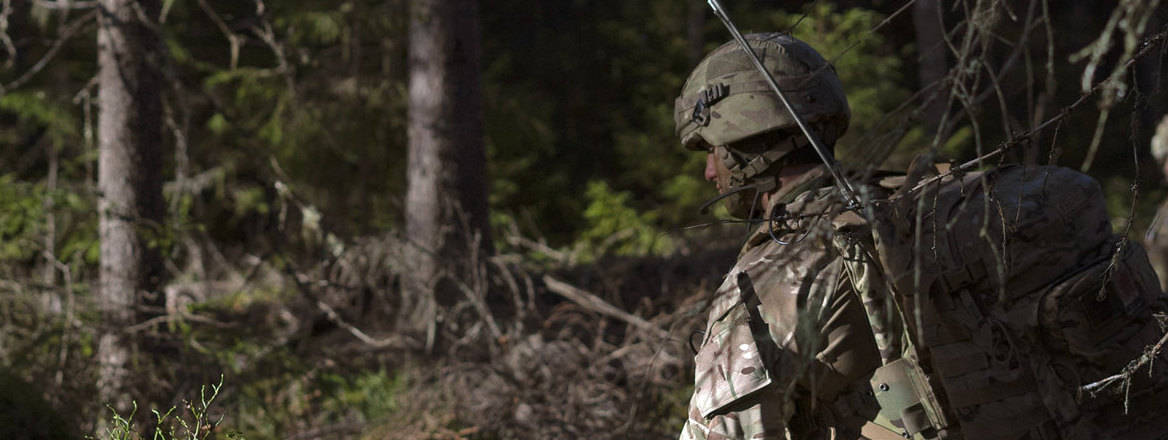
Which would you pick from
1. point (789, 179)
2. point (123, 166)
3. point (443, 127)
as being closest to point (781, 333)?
point (789, 179)

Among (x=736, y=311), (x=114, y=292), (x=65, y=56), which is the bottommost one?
(x=736, y=311)

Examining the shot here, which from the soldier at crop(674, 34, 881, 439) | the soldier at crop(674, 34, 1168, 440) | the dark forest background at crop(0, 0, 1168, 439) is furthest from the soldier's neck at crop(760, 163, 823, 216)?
the dark forest background at crop(0, 0, 1168, 439)

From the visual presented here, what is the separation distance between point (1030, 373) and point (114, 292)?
17.9 feet

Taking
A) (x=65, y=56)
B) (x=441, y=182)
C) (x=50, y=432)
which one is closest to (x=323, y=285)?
(x=441, y=182)

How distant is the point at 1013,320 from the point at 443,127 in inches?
260

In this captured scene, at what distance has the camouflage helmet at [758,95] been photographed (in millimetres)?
3174

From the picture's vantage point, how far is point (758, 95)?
3.19 metres

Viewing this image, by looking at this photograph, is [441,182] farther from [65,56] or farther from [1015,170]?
[65,56]

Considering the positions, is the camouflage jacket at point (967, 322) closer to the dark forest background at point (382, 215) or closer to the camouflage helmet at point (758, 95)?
the dark forest background at point (382, 215)

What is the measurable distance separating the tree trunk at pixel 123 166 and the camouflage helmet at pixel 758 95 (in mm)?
4209

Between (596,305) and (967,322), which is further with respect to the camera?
(596,305)

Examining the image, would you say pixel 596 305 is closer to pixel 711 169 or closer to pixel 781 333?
pixel 711 169

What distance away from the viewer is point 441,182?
8633 mm

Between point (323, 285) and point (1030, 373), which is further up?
point (323, 285)
